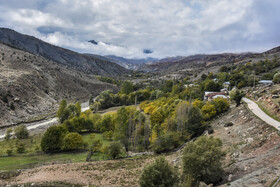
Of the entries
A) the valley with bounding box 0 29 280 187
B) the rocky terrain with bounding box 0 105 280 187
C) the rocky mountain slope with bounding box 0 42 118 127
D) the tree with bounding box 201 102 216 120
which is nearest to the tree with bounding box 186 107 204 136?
the valley with bounding box 0 29 280 187

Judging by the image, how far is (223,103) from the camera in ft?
167

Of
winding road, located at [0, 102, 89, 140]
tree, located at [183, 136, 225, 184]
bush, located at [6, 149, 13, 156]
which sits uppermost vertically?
tree, located at [183, 136, 225, 184]

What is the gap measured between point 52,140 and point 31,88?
200ft

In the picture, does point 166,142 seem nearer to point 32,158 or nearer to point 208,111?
point 208,111

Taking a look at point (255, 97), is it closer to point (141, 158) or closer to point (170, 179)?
point (141, 158)

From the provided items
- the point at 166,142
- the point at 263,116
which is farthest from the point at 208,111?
the point at 263,116

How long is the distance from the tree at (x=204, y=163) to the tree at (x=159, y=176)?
1601 mm

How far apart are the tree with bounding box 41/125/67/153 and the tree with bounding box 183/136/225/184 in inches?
1361

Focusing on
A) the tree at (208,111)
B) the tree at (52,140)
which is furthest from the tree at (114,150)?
the tree at (208,111)

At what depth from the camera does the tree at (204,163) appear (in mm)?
20233

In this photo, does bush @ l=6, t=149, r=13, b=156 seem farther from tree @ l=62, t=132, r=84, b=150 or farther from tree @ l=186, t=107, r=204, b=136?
tree @ l=186, t=107, r=204, b=136

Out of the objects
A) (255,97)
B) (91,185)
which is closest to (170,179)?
(91,185)

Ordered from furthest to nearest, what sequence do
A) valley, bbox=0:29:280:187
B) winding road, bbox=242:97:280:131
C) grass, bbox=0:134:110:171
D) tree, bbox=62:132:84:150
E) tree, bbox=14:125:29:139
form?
tree, bbox=14:125:29:139
tree, bbox=62:132:84:150
grass, bbox=0:134:110:171
winding road, bbox=242:97:280:131
valley, bbox=0:29:280:187

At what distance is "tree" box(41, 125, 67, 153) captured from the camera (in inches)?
1753
